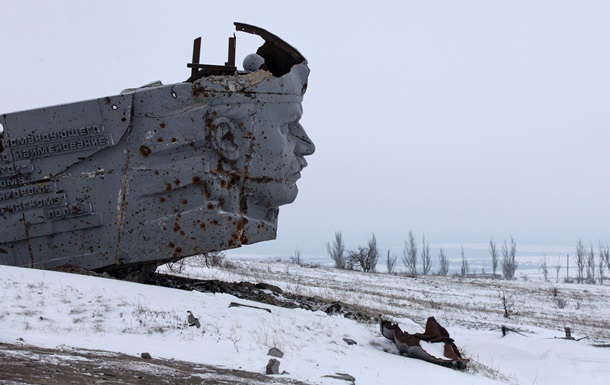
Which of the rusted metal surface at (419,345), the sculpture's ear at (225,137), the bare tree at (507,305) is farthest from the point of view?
the bare tree at (507,305)

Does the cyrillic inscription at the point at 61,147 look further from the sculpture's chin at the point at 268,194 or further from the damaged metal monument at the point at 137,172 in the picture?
the sculpture's chin at the point at 268,194

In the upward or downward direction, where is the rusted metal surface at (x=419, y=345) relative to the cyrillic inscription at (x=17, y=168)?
downward

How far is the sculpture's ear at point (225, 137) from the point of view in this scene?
8.31 meters

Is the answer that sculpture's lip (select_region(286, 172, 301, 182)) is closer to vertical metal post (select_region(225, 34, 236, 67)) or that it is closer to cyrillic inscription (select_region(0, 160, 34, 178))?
vertical metal post (select_region(225, 34, 236, 67))

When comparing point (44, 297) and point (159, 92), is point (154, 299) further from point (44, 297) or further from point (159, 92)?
point (159, 92)

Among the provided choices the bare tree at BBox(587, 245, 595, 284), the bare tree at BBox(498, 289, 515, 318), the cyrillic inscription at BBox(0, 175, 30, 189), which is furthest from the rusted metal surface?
the bare tree at BBox(587, 245, 595, 284)

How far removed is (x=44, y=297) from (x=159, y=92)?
3.15m

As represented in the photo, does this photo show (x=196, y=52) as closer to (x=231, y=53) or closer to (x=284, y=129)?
(x=231, y=53)

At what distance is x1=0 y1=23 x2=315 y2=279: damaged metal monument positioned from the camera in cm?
807

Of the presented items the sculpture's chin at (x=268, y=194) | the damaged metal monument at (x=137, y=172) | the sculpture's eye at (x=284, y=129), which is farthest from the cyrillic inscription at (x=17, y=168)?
the sculpture's eye at (x=284, y=129)

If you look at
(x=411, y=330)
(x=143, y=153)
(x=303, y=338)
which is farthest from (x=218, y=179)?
(x=411, y=330)

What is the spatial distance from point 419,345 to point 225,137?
11.9 ft

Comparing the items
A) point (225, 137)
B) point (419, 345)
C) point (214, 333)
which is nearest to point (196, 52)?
point (225, 137)

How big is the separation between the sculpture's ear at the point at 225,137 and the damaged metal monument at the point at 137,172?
13mm
